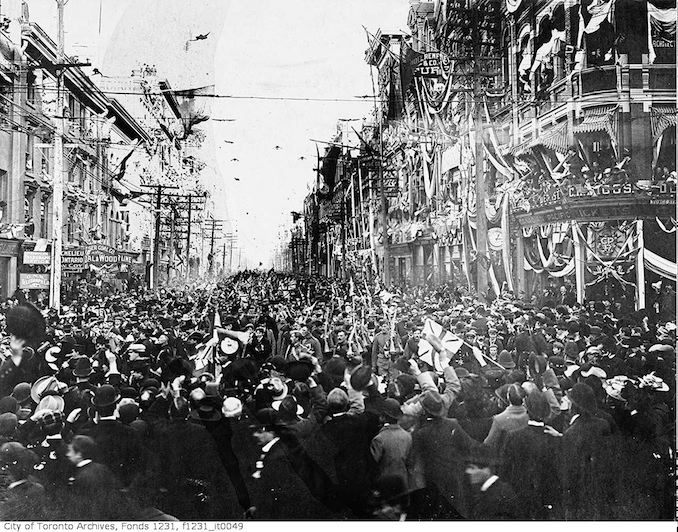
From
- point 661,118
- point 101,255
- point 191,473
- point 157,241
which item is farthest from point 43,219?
point 661,118

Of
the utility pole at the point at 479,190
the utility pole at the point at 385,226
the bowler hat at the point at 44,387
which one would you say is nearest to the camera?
the bowler hat at the point at 44,387

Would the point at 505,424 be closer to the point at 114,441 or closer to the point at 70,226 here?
the point at 114,441

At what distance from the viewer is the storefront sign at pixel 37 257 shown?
8.16 metres

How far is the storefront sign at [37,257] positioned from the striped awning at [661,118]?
7941 mm

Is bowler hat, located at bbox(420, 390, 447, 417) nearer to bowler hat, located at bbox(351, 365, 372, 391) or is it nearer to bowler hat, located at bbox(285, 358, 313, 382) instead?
bowler hat, located at bbox(351, 365, 372, 391)

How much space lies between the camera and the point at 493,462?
16.9 ft

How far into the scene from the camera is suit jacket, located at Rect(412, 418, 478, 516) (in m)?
4.67

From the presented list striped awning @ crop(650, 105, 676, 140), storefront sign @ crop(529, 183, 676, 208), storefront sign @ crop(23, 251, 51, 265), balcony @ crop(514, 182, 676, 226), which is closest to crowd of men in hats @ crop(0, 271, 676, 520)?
storefront sign @ crop(23, 251, 51, 265)

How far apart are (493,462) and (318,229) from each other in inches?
682

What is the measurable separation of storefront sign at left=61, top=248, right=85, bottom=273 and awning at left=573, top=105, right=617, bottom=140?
722 centimetres

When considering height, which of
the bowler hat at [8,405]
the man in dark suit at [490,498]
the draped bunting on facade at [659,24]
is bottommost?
the man in dark suit at [490,498]

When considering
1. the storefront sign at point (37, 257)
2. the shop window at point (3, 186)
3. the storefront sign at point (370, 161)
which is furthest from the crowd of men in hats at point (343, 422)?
the storefront sign at point (370, 161)

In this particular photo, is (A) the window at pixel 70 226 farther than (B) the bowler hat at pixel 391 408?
Yes

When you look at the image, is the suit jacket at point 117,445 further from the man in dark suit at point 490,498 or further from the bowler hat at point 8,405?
the man in dark suit at point 490,498
